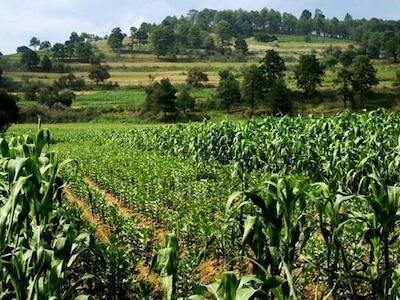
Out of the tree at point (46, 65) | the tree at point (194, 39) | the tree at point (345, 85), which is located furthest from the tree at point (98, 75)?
the tree at point (194, 39)

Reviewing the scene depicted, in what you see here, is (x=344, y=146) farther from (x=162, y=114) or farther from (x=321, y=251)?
(x=162, y=114)

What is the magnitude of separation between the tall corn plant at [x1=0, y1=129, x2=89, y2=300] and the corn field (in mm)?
16

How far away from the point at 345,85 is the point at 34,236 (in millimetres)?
57965

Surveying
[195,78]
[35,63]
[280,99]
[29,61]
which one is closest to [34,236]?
[280,99]

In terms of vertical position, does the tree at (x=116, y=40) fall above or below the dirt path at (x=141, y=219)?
above

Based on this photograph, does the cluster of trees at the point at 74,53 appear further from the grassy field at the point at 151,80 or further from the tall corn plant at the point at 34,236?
the tall corn plant at the point at 34,236

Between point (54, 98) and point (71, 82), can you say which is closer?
point (54, 98)

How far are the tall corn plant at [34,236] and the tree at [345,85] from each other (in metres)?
55.9

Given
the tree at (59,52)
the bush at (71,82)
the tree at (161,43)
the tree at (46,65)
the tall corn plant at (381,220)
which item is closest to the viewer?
the tall corn plant at (381,220)

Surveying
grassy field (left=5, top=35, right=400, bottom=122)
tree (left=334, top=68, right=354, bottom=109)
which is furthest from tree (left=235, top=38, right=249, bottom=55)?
tree (left=334, top=68, right=354, bottom=109)

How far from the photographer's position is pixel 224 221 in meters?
4.80

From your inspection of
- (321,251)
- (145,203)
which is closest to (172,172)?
(145,203)

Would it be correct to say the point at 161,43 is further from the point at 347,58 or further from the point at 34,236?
the point at 34,236

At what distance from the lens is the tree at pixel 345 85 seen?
57750 millimetres
